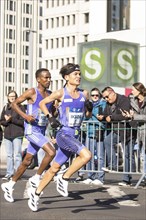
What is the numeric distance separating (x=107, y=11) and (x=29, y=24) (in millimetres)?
128126

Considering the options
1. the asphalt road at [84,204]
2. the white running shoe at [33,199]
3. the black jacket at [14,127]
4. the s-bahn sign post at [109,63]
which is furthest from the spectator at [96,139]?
the s-bahn sign post at [109,63]

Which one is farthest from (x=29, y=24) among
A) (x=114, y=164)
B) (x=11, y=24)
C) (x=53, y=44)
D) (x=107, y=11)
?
(x=114, y=164)

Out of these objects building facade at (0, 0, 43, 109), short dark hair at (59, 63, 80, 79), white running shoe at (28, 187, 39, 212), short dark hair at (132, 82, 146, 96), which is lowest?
white running shoe at (28, 187, 39, 212)

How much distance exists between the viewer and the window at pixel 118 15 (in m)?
38.9

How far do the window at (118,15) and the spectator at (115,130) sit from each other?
2292 cm

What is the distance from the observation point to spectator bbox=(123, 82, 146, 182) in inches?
618

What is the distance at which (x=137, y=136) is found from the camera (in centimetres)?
1606

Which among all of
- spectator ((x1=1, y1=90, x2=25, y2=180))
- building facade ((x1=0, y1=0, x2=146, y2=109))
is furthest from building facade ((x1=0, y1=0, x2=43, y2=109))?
spectator ((x1=1, y1=90, x2=25, y2=180))

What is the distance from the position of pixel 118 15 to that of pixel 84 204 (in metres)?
26.4

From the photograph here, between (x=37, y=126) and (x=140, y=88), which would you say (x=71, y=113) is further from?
(x=140, y=88)

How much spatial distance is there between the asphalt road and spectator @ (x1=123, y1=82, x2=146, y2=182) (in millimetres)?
975

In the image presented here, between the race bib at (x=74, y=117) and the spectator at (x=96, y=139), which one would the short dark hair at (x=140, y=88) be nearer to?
the spectator at (x=96, y=139)

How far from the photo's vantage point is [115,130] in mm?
16359

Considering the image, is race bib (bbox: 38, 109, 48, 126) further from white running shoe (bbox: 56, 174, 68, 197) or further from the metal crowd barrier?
the metal crowd barrier
